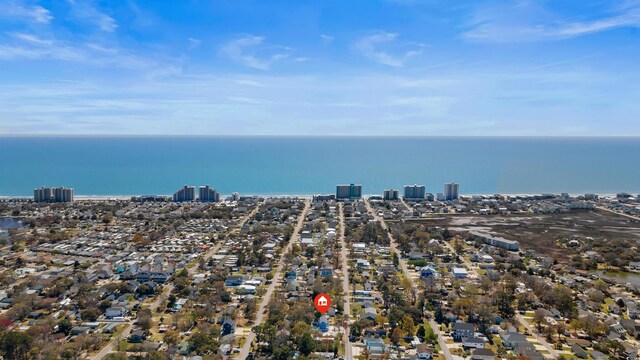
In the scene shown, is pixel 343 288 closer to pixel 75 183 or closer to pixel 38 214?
pixel 38 214

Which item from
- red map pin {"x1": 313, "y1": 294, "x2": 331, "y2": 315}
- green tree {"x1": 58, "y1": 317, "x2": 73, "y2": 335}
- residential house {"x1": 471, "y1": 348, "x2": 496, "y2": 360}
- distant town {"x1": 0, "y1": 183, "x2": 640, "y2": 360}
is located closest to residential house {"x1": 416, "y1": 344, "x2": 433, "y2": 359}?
distant town {"x1": 0, "y1": 183, "x2": 640, "y2": 360}

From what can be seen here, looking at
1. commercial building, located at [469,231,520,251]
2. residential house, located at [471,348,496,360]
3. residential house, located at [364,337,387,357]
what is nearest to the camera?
residential house, located at [471,348,496,360]

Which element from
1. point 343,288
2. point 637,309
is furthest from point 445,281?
point 637,309

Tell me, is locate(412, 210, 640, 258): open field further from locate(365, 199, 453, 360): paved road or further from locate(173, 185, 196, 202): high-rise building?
locate(173, 185, 196, 202): high-rise building

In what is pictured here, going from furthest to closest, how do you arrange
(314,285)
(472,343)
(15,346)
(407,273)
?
(407,273), (314,285), (472,343), (15,346)

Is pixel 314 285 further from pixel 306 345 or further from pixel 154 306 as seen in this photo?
pixel 154 306

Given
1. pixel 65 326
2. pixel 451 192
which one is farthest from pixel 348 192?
pixel 65 326
